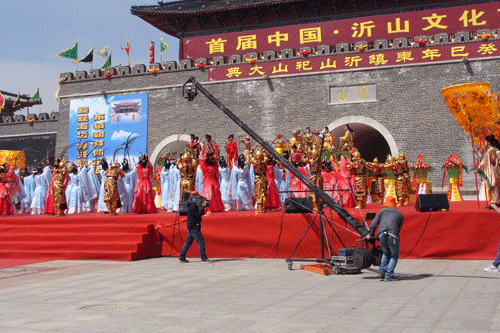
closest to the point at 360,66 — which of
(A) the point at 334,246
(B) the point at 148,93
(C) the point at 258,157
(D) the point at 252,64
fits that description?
(D) the point at 252,64

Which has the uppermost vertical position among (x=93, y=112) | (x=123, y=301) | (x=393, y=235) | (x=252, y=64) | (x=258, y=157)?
(x=252, y=64)

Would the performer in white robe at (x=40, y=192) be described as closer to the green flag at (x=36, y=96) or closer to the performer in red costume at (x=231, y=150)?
the performer in red costume at (x=231, y=150)

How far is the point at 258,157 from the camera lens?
970cm

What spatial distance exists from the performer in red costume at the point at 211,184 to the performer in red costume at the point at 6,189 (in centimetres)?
513

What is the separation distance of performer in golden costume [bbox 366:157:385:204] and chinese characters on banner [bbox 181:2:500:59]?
9.86m

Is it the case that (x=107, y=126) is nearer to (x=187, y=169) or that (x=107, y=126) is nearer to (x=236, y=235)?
(x=187, y=169)

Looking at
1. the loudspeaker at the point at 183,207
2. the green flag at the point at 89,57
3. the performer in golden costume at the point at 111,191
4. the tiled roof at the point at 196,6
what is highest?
the tiled roof at the point at 196,6

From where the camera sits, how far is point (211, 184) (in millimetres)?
10492

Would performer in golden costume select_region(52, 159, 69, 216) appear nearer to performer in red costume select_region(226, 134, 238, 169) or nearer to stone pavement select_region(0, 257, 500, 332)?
stone pavement select_region(0, 257, 500, 332)

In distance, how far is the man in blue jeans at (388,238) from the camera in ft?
19.7

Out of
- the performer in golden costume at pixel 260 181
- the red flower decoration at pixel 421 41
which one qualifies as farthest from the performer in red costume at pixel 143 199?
the red flower decoration at pixel 421 41

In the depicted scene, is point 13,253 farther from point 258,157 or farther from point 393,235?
point 393,235

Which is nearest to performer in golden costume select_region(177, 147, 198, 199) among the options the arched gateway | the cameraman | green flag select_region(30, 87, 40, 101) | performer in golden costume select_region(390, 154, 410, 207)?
the cameraman

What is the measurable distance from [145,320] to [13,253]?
6242 mm
